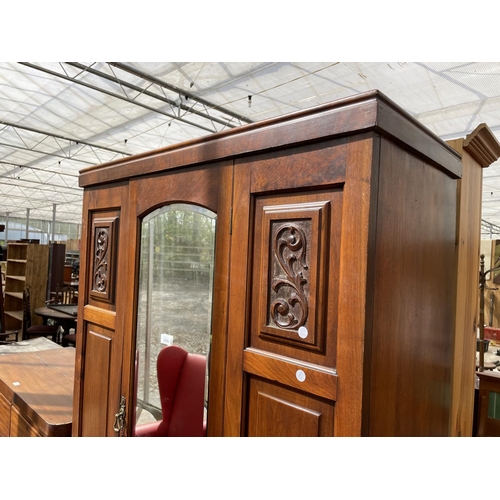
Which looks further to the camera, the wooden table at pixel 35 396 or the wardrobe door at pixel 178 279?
the wooden table at pixel 35 396

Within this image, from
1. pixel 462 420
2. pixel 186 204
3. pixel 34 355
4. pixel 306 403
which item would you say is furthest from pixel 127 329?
pixel 34 355

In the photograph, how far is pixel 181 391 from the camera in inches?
45.3

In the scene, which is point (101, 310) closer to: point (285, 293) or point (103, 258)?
point (103, 258)

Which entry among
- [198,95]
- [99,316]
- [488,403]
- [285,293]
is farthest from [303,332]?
[198,95]

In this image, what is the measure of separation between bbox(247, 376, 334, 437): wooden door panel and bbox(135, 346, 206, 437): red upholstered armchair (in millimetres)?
194

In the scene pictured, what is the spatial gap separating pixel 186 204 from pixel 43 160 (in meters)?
10.9

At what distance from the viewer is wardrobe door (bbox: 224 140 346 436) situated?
73 cm

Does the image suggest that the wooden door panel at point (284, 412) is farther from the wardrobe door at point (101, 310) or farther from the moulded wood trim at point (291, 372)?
the wardrobe door at point (101, 310)

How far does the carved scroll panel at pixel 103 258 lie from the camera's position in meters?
1.29

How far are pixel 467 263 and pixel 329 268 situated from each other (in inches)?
27.4

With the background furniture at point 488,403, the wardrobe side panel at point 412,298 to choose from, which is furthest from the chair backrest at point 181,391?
the background furniture at point 488,403

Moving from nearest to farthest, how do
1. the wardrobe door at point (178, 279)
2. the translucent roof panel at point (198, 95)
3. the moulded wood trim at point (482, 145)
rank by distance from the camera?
1. the wardrobe door at point (178, 279)
2. the moulded wood trim at point (482, 145)
3. the translucent roof panel at point (198, 95)

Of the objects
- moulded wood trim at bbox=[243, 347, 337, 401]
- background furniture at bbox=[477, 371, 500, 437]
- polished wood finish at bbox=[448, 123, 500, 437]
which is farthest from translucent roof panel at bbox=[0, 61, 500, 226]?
moulded wood trim at bbox=[243, 347, 337, 401]

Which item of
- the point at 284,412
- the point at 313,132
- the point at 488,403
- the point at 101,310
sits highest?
the point at 313,132
